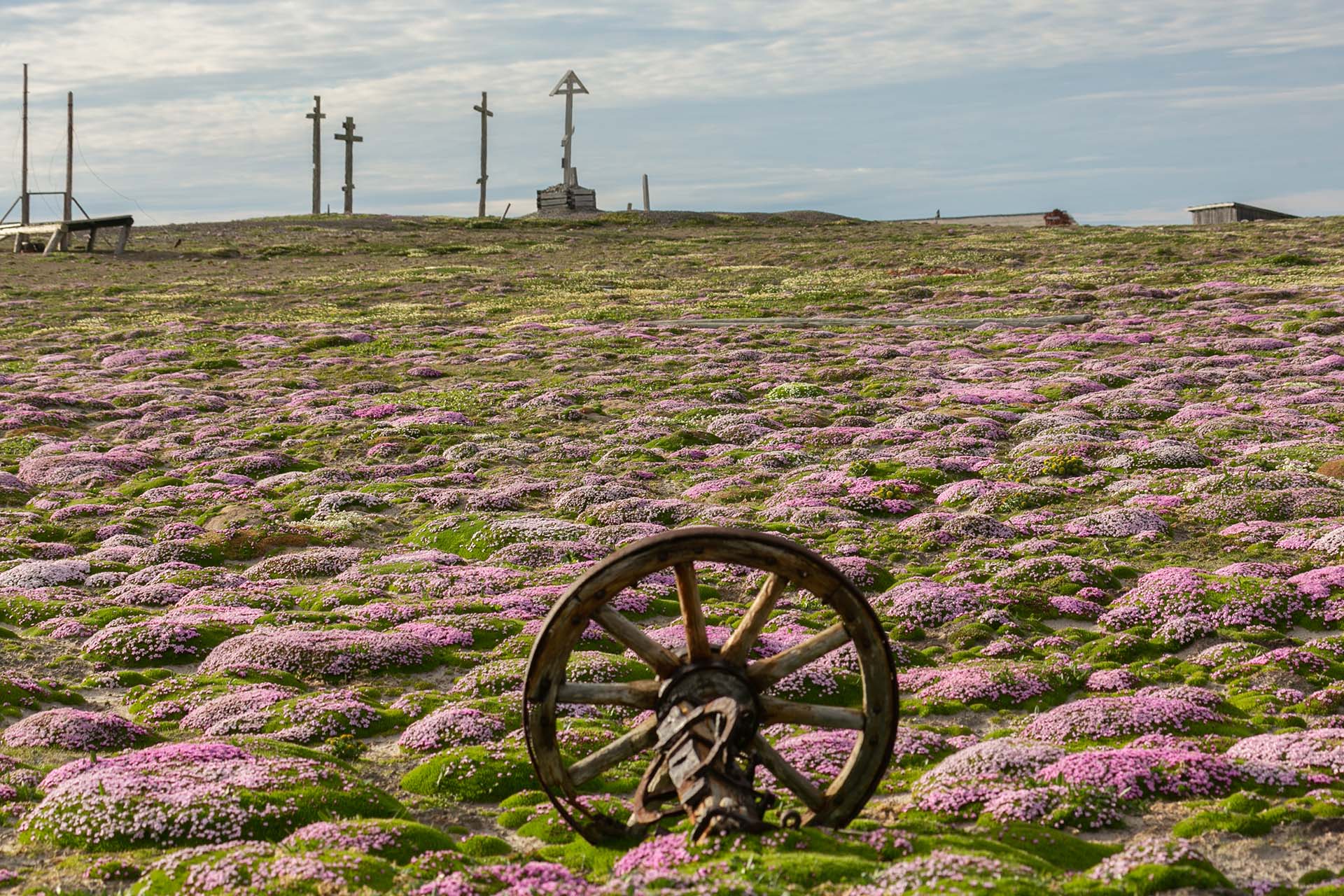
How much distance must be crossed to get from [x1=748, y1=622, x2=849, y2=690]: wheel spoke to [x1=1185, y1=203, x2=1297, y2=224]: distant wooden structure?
301 feet

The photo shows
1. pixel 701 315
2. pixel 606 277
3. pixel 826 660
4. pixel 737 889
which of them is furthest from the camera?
pixel 606 277

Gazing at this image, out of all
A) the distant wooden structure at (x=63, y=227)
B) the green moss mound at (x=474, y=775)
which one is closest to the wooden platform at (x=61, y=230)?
the distant wooden structure at (x=63, y=227)

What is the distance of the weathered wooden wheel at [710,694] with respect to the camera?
8.51 m

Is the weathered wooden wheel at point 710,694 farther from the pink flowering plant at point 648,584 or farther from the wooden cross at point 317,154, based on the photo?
the wooden cross at point 317,154

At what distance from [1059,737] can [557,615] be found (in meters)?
6.25

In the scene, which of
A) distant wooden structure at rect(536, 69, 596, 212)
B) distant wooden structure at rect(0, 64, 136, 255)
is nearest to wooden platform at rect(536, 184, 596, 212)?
distant wooden structure at rect(536, 69, 596, 212)

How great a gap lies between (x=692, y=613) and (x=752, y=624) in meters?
0.50

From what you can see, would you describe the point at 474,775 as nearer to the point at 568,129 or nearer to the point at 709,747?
the point at 709,747

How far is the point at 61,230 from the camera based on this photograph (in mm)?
79562

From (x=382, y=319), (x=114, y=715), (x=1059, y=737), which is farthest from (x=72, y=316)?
(x=1059, y=737)

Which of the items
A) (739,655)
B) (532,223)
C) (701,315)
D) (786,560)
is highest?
(532,223)

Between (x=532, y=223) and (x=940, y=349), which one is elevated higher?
→ (x=532, y=223)

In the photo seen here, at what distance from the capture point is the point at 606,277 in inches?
2739

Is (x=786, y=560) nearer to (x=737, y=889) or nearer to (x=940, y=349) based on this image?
(x=737, y=889)
